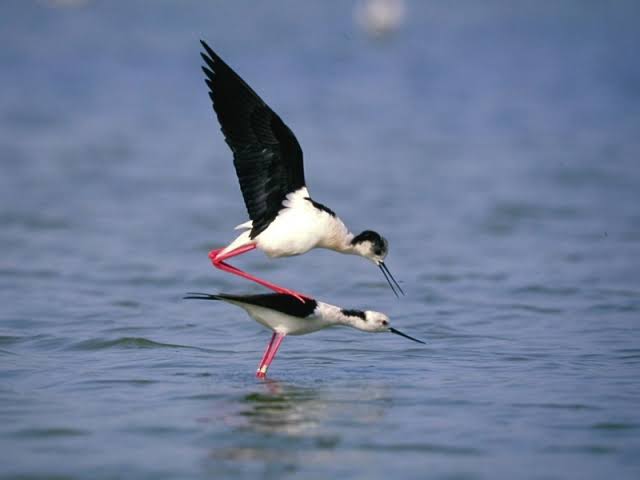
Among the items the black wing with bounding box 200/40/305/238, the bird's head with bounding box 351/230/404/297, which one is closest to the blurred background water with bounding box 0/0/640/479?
the bird's head with bounding box 351/230/404/297

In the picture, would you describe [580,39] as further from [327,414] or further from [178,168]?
[327,414]

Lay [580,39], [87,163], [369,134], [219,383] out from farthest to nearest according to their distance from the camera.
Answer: [580,39], [369,134], [87,163], [219,383]

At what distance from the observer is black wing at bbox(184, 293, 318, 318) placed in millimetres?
6801

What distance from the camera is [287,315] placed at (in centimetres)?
A: 695

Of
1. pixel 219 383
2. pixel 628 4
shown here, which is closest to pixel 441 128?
pixel 628 4

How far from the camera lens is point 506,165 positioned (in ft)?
54.7

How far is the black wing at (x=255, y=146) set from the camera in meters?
7.02

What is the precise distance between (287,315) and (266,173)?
0.84 m

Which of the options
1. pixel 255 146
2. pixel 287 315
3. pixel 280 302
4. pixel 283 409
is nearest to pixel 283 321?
pixel 287 315

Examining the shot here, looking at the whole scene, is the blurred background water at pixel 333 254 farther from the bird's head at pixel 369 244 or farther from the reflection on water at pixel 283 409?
the bird's head at pixel 369 244

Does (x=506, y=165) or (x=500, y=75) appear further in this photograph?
(x=500, y=75)

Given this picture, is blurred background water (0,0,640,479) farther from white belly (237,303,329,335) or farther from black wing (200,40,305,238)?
black wing (200,40,305,238)

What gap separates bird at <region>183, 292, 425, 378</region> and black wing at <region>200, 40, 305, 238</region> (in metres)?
0.54

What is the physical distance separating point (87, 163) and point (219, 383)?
971cm
